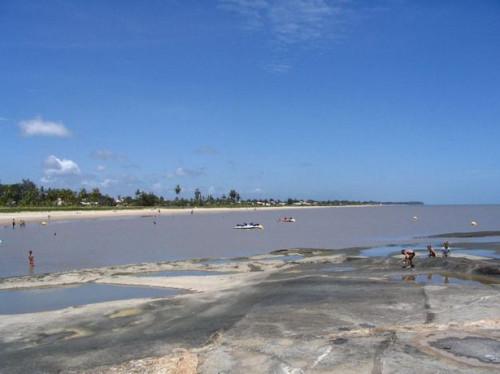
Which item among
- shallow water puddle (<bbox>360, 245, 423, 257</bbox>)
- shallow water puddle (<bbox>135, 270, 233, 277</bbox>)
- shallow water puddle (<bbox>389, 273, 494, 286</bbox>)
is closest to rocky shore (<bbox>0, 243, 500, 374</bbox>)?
shallow water puddle (<bbox>389, 273, 494, 286</bbox>)

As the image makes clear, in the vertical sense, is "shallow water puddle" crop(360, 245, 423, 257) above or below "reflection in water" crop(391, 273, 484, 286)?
below

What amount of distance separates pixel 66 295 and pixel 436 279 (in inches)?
795

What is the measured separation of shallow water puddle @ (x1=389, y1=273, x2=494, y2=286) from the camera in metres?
28.4

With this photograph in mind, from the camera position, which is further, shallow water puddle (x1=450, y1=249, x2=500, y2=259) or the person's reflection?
shallow water puddle (x1=450, y1=249, x2=500, y2=259)

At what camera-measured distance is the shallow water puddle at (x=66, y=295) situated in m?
25.7

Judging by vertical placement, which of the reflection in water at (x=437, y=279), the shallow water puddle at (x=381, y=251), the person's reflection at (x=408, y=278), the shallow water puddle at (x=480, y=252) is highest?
the person's reflection at (x=408, y=278)

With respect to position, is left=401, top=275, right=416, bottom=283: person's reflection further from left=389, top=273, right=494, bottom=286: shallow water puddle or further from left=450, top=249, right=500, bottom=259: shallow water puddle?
left=450, top=249, right=500, bottom=259: shallow water puddle

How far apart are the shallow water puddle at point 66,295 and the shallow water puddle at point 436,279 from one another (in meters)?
12.6

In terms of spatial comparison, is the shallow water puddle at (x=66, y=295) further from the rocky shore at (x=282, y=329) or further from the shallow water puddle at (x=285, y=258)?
the shallow water puddle at (x=285, y=258)

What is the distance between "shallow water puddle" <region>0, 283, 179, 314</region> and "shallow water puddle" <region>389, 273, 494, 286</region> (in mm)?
12629

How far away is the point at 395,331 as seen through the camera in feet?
55.6

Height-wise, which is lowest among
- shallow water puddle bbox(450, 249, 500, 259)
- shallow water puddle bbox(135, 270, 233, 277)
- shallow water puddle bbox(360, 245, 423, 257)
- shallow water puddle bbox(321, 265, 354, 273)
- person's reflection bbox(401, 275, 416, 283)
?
shallow water puddle bbox(135, 270, 233, 277)

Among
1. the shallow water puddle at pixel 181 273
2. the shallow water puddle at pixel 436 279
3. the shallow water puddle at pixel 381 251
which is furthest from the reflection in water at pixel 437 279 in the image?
the shallow water puddle at pixel 381 251

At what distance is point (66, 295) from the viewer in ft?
94.0
